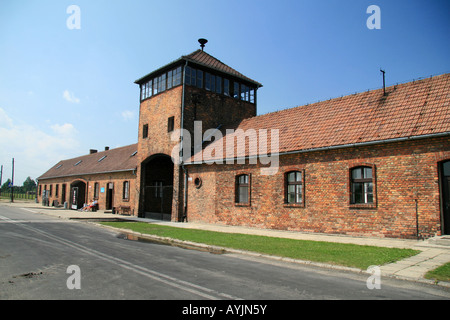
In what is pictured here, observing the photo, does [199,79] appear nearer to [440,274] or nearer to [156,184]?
[156,184]

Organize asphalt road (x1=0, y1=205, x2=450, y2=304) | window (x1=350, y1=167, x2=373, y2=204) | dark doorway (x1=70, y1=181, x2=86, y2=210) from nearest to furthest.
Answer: asphalt road (x1=0, y1=205, x2=450, y2=304) → window (x1=350, y1=167, x2=373, y2=204) → dark doorway (x1=70, y1=181, x2=86, y2=210)

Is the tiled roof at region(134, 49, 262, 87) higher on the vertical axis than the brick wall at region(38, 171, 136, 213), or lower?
higher

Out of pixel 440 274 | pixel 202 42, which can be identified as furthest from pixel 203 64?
pixel 440 274

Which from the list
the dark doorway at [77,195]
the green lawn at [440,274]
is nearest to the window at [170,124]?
the green lawn at [440,274]

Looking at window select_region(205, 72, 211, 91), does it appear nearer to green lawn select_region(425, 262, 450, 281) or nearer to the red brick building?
the red brick building

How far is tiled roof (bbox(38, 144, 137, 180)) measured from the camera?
30114 mm

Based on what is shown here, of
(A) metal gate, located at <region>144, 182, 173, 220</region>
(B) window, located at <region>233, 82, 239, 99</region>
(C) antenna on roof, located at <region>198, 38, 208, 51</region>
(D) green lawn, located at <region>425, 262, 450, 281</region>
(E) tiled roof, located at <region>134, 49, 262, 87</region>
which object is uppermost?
(C) antenna on roof, located at <region>198, 38, 208, 51</region>

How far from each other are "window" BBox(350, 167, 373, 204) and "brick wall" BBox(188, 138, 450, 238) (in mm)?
258

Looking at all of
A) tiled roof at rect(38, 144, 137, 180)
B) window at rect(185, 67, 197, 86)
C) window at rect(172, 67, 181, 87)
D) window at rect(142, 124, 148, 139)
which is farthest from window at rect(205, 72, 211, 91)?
tiled roof at rect(38, 144, 137, 180)

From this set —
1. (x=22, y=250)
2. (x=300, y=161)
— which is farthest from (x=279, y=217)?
(x=22, y=250)

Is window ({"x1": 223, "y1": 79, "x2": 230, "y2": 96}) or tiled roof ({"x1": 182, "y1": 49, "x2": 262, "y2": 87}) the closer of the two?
tiled roof ({"x1": 182, "y1": 49, "x2": 262, "y2": 87})
